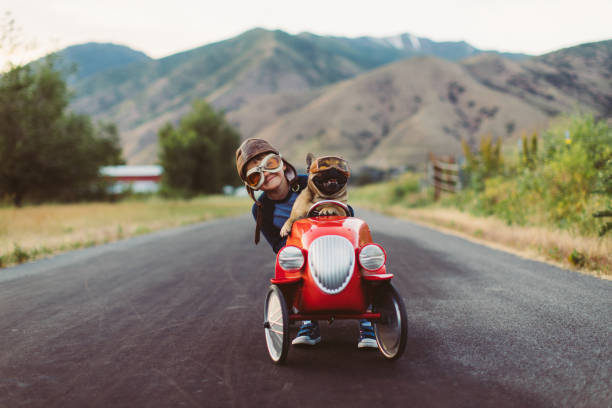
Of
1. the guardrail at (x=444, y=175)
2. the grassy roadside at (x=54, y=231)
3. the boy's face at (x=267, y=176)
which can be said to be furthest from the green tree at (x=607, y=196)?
the guardrail at (x=444, y=175)

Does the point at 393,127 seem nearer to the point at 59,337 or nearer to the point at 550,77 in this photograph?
the point at 550,77

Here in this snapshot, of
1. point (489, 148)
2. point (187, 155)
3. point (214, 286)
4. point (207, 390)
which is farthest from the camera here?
point (187, 155)

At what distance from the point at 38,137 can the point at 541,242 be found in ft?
76.4

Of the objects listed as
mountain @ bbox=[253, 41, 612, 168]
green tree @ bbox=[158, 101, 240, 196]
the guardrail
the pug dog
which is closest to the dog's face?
the pug dog

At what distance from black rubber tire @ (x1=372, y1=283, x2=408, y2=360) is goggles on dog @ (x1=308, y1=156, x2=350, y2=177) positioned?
93 centimetres

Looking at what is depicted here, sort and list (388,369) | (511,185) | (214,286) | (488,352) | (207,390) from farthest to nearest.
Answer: (511,185), (214,286), (488,352), (388,369), (207,390)

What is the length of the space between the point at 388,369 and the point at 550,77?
110 metres

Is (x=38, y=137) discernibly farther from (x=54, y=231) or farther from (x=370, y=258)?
(x=370, y=258)

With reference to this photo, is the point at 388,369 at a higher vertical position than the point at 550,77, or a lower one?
lower

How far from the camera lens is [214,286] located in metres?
6.89

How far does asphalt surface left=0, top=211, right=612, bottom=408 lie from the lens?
3105mm

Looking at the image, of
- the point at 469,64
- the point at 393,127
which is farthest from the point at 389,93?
the point at 469,64

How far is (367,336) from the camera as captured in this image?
4.04 metres

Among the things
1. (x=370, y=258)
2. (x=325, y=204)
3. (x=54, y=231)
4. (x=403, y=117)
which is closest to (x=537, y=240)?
(x=325, y=204)
